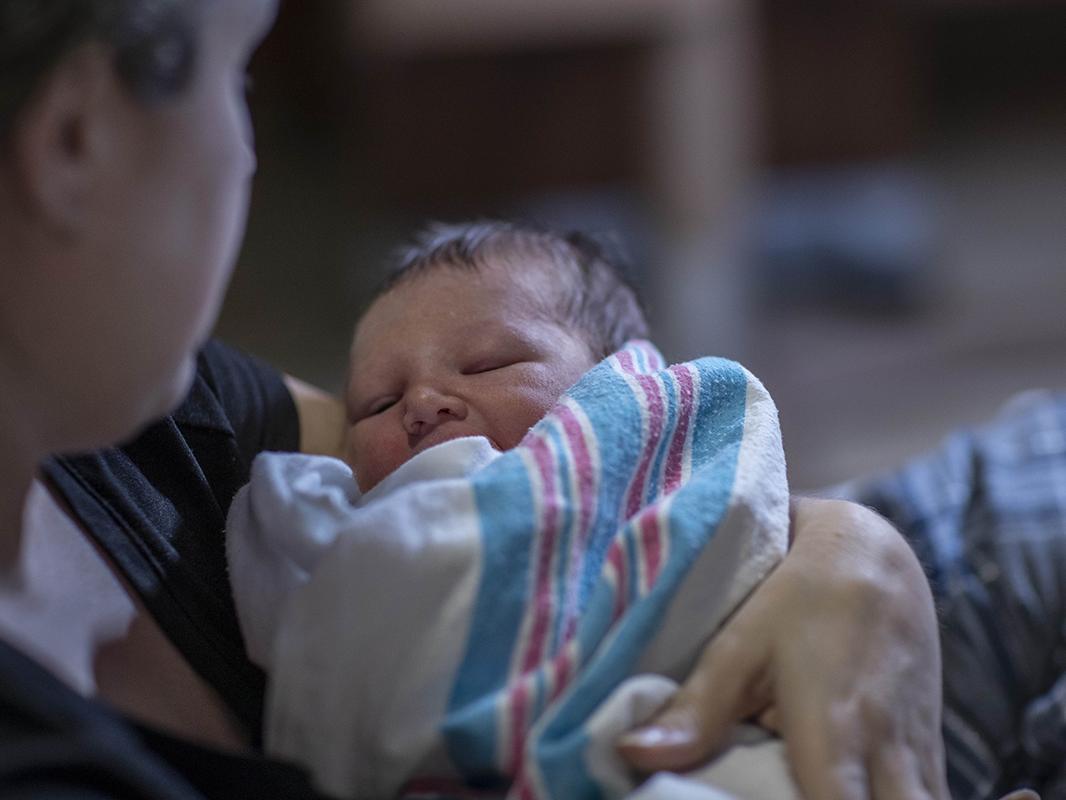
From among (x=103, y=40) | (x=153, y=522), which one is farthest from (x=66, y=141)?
(x=153, y=522)

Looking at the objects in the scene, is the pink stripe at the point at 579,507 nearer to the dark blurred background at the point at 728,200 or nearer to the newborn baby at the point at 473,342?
the newborn baby at the point at 473,342

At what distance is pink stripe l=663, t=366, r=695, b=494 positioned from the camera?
829 millimetres

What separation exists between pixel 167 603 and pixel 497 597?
0.22 m

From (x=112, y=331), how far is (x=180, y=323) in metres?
0.03

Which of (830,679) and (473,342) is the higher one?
(473,342)

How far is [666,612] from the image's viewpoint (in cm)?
74

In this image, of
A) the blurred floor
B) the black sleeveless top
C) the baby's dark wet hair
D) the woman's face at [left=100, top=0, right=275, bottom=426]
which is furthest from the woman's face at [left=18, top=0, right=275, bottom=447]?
the blurred floor

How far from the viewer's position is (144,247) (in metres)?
0.62

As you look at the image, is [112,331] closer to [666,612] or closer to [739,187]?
[666,612]

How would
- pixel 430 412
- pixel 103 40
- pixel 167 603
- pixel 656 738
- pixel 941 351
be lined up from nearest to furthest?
1. pixel 103 40
2. pixel 656 738
3. pixel 167 603
4. pixel 430 412
5. pixel 941 351

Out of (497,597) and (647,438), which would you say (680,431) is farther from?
(497,597)

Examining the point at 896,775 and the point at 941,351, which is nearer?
the point at 896,775

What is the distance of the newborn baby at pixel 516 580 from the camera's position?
692mm

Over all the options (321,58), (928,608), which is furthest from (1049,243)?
(928,608)
